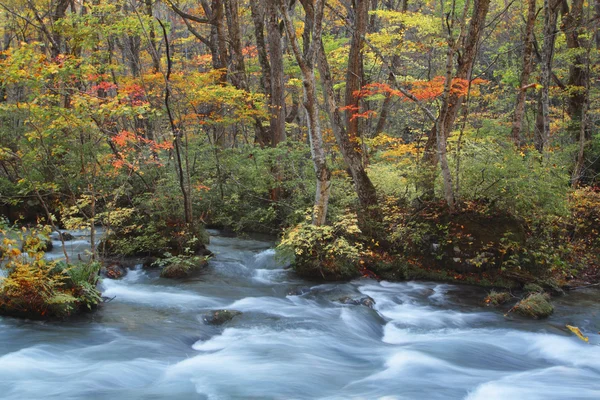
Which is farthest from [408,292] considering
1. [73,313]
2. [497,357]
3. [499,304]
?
[73,313]

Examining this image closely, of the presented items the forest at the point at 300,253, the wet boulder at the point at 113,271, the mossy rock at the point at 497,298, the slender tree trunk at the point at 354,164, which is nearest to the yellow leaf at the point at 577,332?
the forest at the point at 300,253

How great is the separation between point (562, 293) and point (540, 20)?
10.9 meters

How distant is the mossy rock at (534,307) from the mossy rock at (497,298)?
0.39 metres

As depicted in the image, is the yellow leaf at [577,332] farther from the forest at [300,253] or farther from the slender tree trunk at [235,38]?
the slender tree trunk at [235,38]

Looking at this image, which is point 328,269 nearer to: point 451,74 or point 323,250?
point 323,250

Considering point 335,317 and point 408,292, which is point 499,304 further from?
point 335,317

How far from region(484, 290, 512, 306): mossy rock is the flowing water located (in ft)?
0.70

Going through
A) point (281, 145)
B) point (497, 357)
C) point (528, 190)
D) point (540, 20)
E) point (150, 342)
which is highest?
point (540, 20)

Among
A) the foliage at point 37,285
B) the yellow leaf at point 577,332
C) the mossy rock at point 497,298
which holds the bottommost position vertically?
the yellow leaf at point 577,332

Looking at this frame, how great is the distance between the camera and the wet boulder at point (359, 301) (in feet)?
26.8

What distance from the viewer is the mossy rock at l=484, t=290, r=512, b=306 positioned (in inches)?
325

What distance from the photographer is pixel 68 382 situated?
5.09 m

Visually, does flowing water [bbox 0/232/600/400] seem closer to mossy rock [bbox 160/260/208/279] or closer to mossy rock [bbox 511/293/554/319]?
mossy rock [bbox 511/293/554/319]

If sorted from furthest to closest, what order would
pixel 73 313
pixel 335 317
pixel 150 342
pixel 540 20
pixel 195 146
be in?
pixel 540 20 < pixel 195 146 < pixel 335 317 < pixel 73 313 < pixel 150 342
